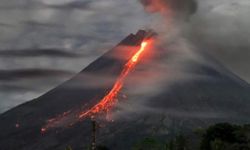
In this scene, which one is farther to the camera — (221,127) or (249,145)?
(221,127)

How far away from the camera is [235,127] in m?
118

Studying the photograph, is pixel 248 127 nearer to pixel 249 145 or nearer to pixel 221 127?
pixel 221 127

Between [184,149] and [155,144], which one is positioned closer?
[184,149]

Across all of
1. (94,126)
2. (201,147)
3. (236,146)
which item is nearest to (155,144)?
(201,147)

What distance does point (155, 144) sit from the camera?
159250 millimetres

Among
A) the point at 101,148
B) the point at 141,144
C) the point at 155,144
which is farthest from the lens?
the point at 155,144

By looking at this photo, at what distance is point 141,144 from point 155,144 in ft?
38.0

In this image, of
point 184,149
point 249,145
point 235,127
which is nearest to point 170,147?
point 184,149

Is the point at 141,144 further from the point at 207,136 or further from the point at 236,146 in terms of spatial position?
the point at 236,146

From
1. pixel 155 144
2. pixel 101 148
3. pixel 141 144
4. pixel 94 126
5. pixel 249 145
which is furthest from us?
pixel 155 144

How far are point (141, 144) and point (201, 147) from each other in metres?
36.3

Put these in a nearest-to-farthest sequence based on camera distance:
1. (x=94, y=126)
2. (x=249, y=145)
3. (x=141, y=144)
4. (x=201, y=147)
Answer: (x=94, y=126)
(x=249, y=145)
(x=201, y=147)
(x=141, y=144)

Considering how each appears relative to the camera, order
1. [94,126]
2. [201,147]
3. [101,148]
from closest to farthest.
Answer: [94,126] → [201,147] → [101,148]

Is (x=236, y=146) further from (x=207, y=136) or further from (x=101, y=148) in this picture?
(x=101, y=148)
